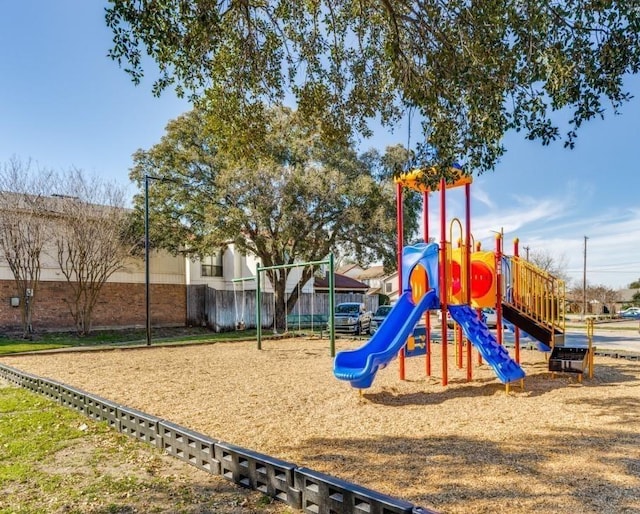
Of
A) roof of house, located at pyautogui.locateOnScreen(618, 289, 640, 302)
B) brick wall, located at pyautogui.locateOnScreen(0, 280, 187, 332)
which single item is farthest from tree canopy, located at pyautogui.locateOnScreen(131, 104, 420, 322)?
roof of house, located at pyautogui.locateOnScreen(618, 289, 640, 302)

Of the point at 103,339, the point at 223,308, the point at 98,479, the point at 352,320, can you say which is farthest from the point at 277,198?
the point at 98,479

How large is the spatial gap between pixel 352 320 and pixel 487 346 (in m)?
12.4

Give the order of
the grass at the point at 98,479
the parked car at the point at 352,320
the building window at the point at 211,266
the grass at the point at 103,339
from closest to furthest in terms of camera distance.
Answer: the grass at the point at 98,479, the grass at the point at 103,339, the parked car at the point at 352,320, the building window at the point at 211,266

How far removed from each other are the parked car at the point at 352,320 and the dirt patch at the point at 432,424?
9.00 m

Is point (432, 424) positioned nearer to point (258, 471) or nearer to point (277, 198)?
point (258, 471)

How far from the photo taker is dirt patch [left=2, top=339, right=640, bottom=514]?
3.63 m

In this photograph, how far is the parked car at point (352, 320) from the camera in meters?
19.6

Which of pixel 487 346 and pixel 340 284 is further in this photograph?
pixel 340 284

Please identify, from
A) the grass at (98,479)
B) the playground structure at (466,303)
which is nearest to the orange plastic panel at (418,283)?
the playground structure at (466,303)

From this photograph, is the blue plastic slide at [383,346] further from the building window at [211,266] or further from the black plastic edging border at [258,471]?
the building window at [211,266]

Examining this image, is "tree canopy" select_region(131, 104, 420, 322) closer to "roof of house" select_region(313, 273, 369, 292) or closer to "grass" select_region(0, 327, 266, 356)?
"grass" select_region(0, 327, 266, 356)

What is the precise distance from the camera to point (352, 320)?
1967 centimetres

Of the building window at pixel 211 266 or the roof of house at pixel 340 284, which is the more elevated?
the building window at pixel 211 266

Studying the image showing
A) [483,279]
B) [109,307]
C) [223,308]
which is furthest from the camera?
[223,308]
